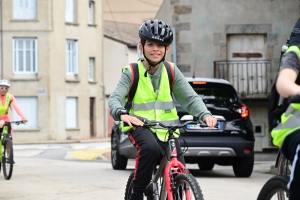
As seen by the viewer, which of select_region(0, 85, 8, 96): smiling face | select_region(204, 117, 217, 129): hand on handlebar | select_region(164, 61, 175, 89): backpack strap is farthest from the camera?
select_region(0, 85, 8, 96): smiling face

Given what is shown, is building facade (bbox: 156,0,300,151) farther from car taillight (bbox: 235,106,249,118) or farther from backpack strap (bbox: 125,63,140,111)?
backpack strap (bbox: 125,63,140,111)

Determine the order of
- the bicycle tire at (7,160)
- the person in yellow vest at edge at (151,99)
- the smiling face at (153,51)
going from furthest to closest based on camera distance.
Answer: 1. the bicycle tire at (7,160)
2. the smiling face at (153,51)
3. the person in yellow vest at edge at (151,99)

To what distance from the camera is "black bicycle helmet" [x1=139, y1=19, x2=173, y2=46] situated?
634 centimetres

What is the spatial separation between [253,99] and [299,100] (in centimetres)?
1811

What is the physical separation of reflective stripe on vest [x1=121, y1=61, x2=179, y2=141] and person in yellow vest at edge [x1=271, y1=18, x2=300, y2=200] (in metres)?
2.01

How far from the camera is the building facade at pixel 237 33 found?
2208 cm

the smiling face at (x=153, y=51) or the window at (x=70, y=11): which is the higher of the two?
the window at (x=70, y=11)

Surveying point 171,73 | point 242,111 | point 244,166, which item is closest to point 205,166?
point 244,166

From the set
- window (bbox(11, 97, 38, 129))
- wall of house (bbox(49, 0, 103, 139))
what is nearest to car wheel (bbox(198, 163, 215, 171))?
wall of house (bbox(49, 0, 103, 139))

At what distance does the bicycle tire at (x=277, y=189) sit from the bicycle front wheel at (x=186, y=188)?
751 mm

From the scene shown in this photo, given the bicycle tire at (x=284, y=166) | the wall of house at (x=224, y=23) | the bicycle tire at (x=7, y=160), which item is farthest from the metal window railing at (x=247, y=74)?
the bicycle tire at (x=284, y=166)

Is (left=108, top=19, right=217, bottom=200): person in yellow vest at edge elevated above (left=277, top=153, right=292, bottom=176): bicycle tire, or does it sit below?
above

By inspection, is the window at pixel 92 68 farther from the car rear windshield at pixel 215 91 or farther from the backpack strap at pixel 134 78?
the backpack strap at pixel 134 78

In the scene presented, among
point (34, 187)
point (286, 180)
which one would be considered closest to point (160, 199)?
point (286, 180)
